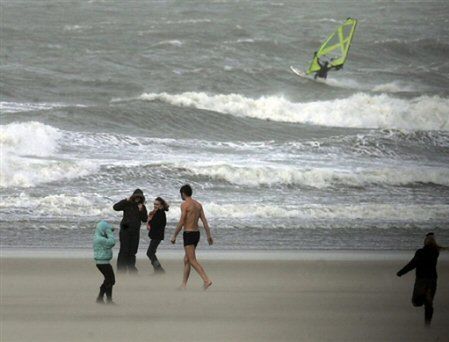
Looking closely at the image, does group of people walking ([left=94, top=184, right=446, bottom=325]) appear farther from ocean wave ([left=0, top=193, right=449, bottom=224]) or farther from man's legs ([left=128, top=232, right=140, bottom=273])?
ocean wave ([left=0, top=193, right=449, bottom=224])

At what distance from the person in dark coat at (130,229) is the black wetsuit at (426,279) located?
2.23 meters

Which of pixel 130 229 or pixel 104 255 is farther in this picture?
pixel 130 229

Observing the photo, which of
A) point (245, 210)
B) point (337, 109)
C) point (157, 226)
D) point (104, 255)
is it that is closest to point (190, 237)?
point (104, 255)

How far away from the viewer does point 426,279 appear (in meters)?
5.93

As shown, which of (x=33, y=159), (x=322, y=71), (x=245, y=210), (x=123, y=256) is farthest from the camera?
(x=322, y=71)

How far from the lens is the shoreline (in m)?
8.40

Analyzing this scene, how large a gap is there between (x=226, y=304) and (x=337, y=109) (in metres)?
13.2

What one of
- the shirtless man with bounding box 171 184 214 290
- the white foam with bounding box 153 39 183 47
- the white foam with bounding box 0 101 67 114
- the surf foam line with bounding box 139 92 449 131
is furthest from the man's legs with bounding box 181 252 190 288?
the white foam with bounding box 153 39 183 47

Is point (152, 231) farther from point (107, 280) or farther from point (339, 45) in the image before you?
point (339, 45)

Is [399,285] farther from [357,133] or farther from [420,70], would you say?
[420,70]

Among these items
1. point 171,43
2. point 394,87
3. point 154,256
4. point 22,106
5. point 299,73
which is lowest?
point 154,256

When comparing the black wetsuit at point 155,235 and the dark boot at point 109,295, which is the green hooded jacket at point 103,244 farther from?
the black wetsuit at point 155,235

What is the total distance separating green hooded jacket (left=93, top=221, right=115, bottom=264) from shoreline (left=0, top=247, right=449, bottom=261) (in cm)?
184

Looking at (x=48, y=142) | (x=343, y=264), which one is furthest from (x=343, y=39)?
(x=343, y=264)
